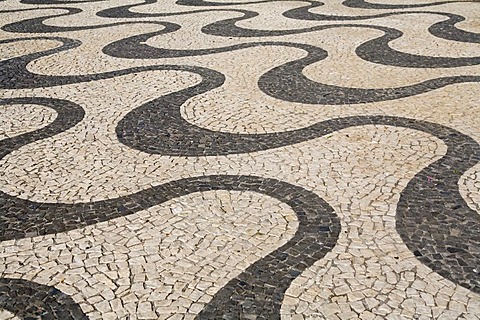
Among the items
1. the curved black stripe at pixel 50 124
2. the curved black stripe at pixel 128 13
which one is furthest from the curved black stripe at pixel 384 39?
the curved black stripe at pixel 50 124

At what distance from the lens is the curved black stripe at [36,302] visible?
310 cm

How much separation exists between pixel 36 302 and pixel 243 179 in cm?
177

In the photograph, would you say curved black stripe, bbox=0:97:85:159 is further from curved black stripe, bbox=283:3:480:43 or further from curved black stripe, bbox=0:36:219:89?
curved black stripe, bbox=283:3:480:43

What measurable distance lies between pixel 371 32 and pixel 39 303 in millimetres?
6895

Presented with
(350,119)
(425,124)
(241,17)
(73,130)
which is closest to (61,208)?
(73,130)

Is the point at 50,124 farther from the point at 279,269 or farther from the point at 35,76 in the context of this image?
the point at 279,269

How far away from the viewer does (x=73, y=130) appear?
5473 millimetres

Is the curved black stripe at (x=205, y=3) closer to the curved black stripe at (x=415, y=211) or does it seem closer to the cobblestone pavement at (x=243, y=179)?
the cobblestone pavement at (x=243, y=179)

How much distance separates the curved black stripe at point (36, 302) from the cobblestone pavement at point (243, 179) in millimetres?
10

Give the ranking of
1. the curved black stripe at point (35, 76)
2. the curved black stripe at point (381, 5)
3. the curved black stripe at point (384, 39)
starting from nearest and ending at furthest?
the curved black stripe at point (35, 76), the curved black stripe at point (384, 39), the curved black stripe at point (381, 5)

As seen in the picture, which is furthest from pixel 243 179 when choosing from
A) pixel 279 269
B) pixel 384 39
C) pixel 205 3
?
pixel 205 3

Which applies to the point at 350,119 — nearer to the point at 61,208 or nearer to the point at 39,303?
the point at 61,208

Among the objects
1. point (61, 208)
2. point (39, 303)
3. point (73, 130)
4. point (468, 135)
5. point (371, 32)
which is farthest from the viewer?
point (371, 32)

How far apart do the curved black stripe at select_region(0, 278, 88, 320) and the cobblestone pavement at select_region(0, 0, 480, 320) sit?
0.01 metres
